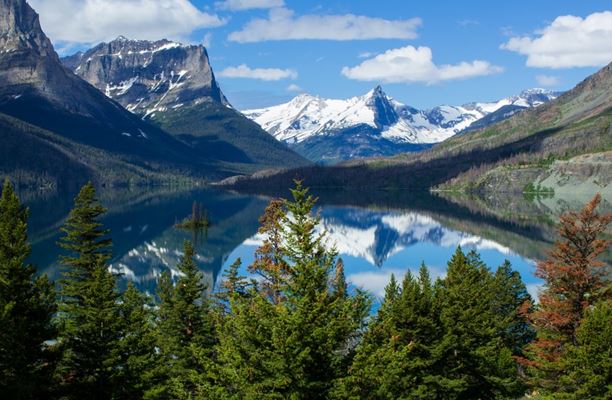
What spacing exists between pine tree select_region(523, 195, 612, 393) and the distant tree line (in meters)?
0.08

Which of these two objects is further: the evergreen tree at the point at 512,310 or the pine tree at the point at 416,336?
the evergreen tree at the point at 512,310

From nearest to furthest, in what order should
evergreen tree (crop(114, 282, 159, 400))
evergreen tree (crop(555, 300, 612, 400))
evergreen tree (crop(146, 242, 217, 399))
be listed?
evergreen tree (crop(555, 300, 612, 400)) → evergreen tree (crop(114, 282, 159, 400)) → evergreen tree (crop(146, 242, 217, 399))

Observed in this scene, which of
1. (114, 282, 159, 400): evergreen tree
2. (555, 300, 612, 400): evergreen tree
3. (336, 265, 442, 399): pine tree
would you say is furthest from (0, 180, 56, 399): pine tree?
(555, 300, 612, 400): evergreen tree

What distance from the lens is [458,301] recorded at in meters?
42.0

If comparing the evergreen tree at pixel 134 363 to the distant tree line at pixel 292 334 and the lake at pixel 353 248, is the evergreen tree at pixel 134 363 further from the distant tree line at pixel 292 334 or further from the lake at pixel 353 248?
the lake at pixel 353 248

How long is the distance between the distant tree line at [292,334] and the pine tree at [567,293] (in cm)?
8

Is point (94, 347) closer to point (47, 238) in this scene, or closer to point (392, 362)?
point (392, 362)

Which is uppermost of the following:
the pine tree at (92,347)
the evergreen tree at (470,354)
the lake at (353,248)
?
the pine tree at (92,347)

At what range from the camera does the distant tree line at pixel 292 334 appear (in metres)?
20.8

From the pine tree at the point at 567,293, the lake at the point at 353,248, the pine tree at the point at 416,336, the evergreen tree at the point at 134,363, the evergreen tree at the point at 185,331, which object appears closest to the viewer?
the evergreen tree at the point at 134,363

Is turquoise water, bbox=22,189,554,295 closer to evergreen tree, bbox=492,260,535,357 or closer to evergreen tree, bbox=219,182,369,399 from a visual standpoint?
evergreen tree, bbox=492,260,535,357

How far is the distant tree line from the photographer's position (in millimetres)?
20750

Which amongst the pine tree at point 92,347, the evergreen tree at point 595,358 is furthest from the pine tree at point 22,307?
the evergreen tree at point 595,358

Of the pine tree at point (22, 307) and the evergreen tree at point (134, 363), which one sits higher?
the pine tree at point (22, 307)
